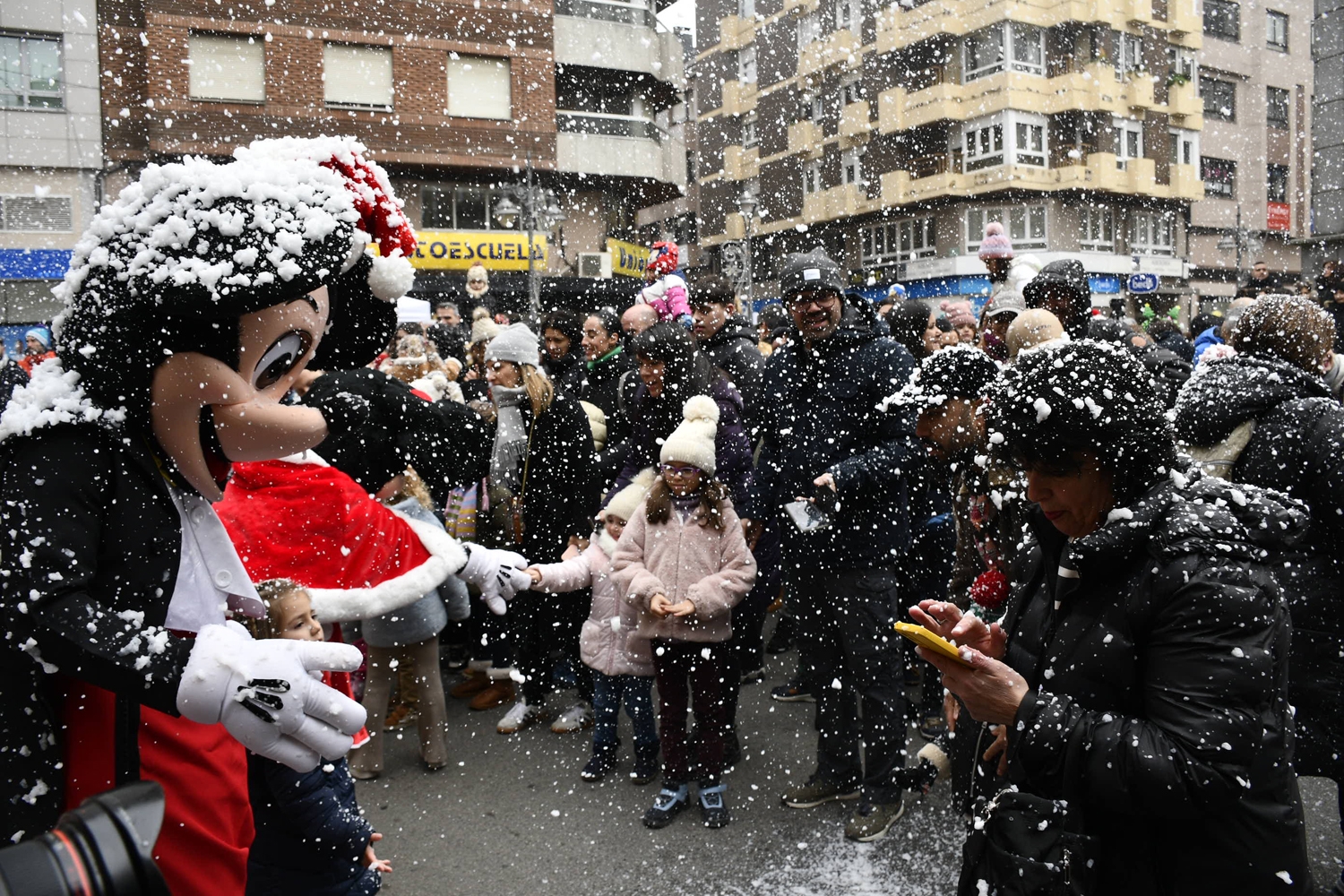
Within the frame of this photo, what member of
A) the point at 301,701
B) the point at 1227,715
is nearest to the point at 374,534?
the point at 301,701

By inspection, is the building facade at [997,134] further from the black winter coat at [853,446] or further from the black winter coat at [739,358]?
the black winter coat at [853,446]

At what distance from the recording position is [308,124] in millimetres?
23344

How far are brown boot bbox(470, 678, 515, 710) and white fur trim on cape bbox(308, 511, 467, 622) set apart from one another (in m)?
A: 2.20

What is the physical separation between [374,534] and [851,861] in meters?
2.47

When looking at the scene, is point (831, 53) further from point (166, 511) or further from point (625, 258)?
point (166, 511)

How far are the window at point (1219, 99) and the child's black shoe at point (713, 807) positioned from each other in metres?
41.3

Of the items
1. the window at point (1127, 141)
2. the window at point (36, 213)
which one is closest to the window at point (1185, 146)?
the window at point (1127, 141)

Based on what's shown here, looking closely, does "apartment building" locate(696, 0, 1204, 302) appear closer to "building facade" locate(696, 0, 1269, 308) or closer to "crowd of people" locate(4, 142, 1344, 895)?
"building facade" locate(696, 0, 1269, 308)

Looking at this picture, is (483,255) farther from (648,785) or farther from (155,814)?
(155,814)

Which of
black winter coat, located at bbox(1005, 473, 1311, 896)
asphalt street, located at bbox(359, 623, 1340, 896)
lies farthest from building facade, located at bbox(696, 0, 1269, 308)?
black winter coat, located at bbox(1005, 473, 1311, 896)

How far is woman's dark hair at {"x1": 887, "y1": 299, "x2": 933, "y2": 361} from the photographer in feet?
23.4

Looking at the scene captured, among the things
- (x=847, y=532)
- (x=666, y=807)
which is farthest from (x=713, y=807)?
(x=847, y=532)

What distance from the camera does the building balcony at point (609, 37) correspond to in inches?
1068

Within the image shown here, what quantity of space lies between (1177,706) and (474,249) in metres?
25.3
